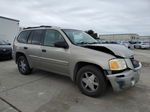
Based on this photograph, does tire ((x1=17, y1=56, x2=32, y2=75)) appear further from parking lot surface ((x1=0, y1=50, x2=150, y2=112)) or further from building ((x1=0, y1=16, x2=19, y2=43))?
building ((x1=0, y1=16, x2=19, y2=43))

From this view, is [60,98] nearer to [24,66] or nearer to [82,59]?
[82,59]

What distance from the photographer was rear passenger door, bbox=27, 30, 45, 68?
488cm

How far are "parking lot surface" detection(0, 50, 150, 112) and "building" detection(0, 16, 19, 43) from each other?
753 centimetres

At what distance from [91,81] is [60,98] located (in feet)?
2.80

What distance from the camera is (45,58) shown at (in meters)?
4.65

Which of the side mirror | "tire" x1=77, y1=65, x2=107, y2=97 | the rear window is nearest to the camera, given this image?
"tire" x1=77, y1=65, x2=107, y2=97

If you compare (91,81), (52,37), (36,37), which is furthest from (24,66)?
(91,81)

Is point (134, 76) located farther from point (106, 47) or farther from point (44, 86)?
point (44, 86)

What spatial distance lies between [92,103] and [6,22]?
34.0 ft

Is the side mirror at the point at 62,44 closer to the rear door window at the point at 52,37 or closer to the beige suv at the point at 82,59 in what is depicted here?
the beige suv at the point at 82,59

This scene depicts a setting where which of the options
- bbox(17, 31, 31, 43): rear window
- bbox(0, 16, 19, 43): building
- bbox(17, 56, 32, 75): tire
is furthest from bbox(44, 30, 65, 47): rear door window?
bbox(0, 16, 19, 43): building

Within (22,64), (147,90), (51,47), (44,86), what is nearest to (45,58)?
(51,47)

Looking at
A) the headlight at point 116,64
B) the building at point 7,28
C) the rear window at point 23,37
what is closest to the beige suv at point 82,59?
the headlight at point 116,64

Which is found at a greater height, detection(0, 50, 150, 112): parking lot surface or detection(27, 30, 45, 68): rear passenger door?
detection(27, 30, 45, 68): rear passenger door
